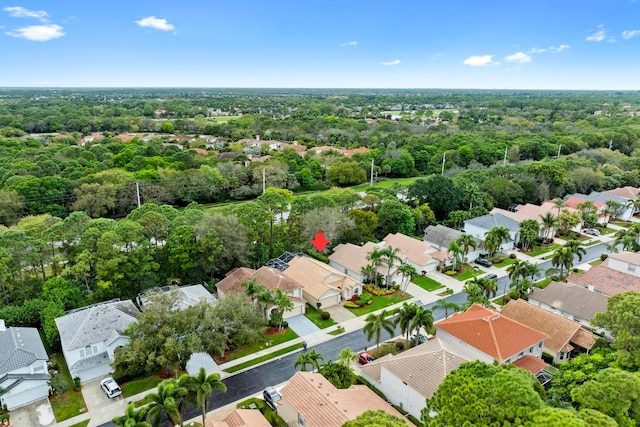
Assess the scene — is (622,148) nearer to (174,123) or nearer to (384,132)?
(384,132)

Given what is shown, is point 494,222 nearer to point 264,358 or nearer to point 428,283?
point 428,283

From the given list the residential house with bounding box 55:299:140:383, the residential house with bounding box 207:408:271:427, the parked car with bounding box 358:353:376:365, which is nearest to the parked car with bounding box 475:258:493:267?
the parked car with bounding box 358:353:376:365

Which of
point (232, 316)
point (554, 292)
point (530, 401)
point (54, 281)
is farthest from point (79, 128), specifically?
point (530, 401)

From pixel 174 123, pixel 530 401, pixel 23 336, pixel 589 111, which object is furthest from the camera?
pixel 589 111

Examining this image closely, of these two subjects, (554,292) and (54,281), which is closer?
(54,281)

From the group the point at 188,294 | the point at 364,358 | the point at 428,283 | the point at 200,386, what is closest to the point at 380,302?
the point at 428,283

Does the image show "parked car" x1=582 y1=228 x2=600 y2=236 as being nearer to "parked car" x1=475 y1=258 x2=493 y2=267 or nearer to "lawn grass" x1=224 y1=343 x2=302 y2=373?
"parked car" x1=475 y1=258 x2=493 y2=267
